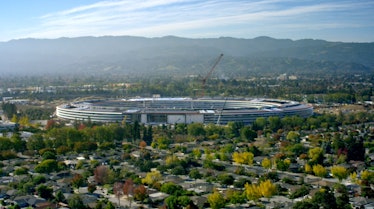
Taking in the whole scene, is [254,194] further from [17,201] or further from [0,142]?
[0,142]

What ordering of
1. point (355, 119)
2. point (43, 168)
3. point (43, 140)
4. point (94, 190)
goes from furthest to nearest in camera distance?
point (355, 119)
point (43, 140)
point (43, 168)
point (94, 190)

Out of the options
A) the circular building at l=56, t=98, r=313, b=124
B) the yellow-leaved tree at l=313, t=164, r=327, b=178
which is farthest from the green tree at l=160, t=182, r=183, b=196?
the circular building at l=56, t=98, r=313, b=124

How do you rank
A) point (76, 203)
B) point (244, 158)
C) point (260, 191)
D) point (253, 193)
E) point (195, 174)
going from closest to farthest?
point (76, 203) → point (253, 193) → point (260, 191) → point (195, 174) → point (244, 158)

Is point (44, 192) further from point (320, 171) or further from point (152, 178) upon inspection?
point (320, 171)

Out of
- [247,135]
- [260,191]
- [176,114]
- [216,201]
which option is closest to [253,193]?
[260,191]

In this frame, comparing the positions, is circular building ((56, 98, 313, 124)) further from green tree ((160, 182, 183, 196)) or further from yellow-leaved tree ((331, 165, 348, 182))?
green tree ((160, 182, 183, 196))

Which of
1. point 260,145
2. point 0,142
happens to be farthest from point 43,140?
point 260,145

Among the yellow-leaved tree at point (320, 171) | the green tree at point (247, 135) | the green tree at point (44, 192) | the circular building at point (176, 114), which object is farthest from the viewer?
the circular building at point (176, 114)

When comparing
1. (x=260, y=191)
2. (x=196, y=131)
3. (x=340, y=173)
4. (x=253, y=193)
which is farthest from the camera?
(x=196, y=131)

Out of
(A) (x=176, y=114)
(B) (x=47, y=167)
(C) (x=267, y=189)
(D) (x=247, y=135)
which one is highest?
(A) (x=176, y=114)

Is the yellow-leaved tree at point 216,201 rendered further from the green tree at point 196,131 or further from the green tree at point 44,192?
the green tree at point 196,131

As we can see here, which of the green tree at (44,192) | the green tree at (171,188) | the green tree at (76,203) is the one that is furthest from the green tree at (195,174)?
the green tree at (44,192)
